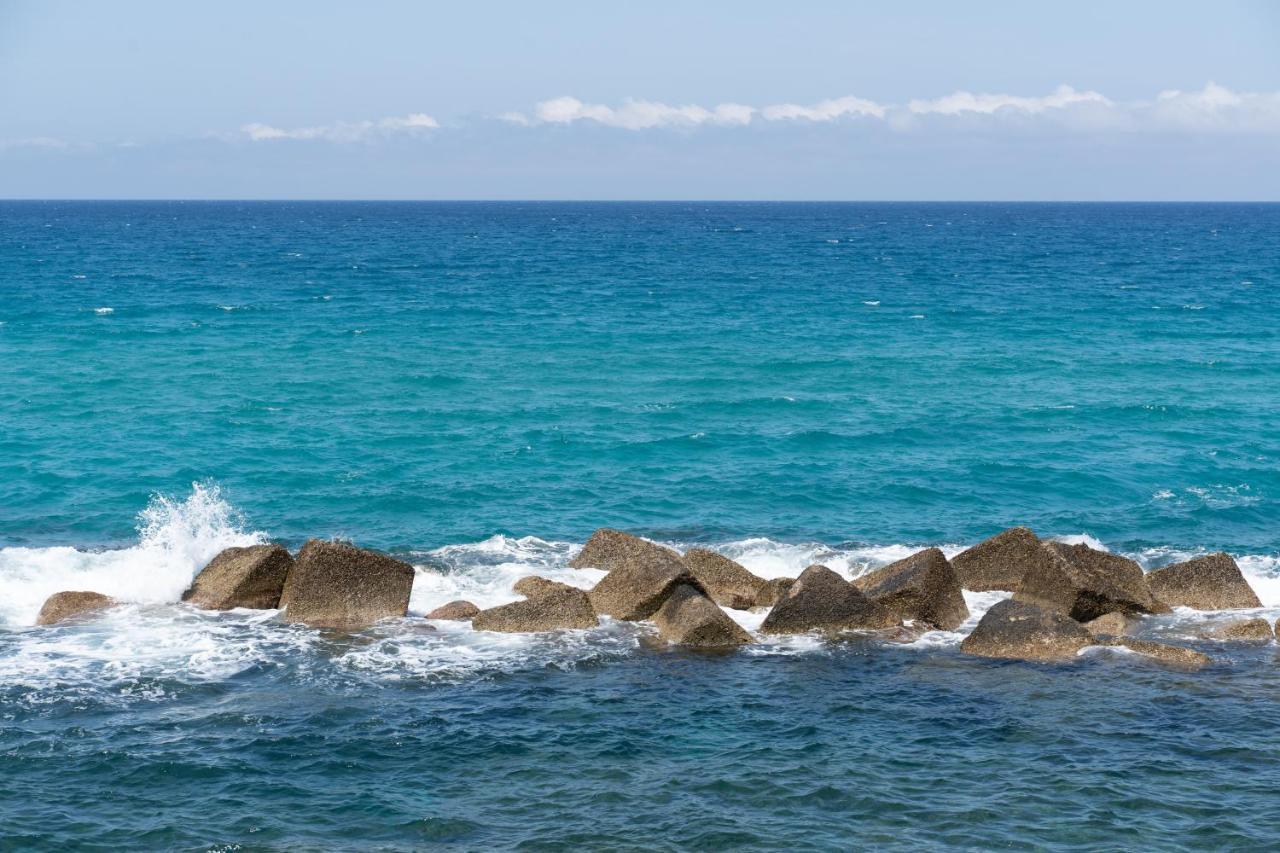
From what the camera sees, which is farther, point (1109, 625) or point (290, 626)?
point (1109, 625)

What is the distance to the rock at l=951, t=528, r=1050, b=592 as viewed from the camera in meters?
27.7

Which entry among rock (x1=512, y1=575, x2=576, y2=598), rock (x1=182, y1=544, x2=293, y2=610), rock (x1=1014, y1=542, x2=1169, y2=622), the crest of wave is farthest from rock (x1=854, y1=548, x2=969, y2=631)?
the crest of wave

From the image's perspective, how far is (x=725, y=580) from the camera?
26906mm

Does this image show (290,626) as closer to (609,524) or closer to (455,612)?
(455,612)

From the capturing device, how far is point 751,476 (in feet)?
125

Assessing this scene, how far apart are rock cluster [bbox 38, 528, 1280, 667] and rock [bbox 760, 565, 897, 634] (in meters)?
0.02

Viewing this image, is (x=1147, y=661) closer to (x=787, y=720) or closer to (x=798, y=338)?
(x=787, y=720)

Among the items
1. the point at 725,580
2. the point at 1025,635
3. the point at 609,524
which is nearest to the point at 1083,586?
the point at 1025,635

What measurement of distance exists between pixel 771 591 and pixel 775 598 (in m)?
0.19

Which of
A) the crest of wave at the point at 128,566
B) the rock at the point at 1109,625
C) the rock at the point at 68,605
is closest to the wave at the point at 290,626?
the crest of wave at the point at 128,566

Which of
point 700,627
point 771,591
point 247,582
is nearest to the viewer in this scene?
point 700,627

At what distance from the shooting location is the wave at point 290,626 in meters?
22.8

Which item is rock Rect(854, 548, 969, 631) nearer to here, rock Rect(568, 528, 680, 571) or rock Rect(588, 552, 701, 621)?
rock Rect(588, 552, 701, 621)

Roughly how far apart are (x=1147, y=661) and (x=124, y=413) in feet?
120
